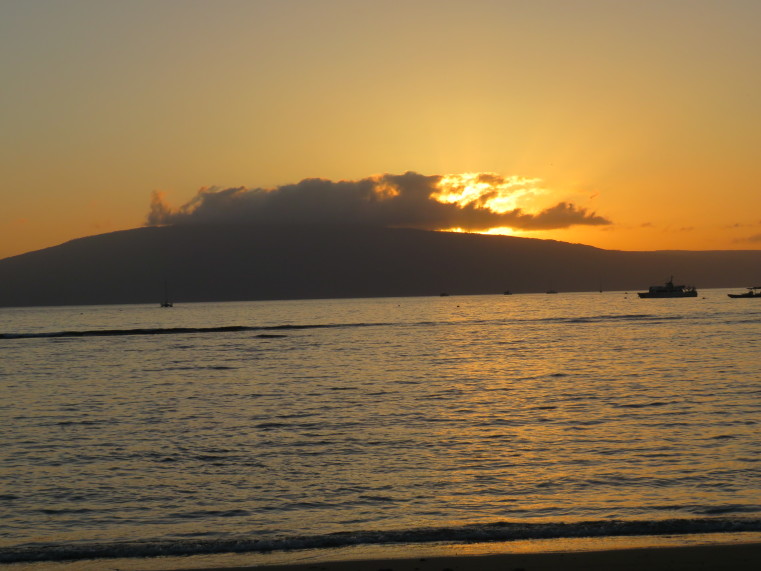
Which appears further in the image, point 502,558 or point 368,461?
point 368,461

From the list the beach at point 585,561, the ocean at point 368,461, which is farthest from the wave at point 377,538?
the beach at point 585,561

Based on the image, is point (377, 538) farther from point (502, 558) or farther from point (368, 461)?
point (368, 461)

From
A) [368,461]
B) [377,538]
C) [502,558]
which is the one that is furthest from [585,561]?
[368,461]

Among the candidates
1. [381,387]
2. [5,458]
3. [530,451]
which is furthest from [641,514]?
[381,387]

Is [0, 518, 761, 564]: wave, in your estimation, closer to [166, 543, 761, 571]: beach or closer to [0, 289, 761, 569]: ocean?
[0, 289, 761, 569]: ocean

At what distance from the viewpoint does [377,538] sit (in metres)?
17.4

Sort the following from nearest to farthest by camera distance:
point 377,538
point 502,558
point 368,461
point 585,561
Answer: point 585,561, point 502,558, point 377,538, point 368,461

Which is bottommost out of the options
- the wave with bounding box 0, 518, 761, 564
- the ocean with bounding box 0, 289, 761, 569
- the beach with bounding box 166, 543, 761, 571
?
the ocean with bounding box 0, 289, 761, 569

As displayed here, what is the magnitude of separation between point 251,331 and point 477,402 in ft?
402

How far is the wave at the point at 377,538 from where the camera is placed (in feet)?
55.5

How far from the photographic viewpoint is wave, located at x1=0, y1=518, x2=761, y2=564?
1691 cm

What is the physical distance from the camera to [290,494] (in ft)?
72.7

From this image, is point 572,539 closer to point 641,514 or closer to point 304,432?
point 641,514

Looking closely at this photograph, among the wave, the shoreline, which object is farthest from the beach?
the wave
